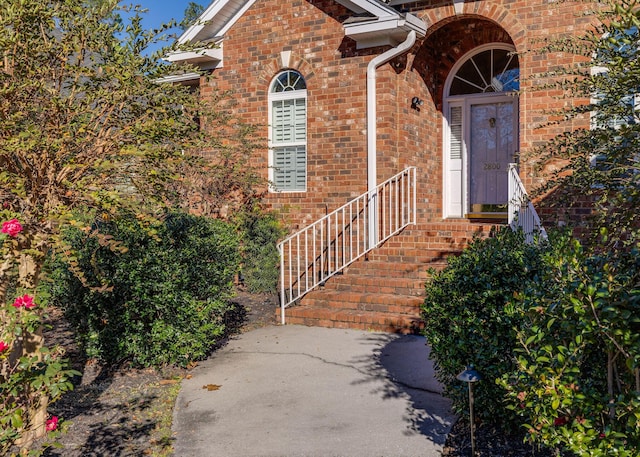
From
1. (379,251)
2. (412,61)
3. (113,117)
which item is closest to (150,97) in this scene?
(113,117)

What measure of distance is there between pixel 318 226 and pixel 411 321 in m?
3.53

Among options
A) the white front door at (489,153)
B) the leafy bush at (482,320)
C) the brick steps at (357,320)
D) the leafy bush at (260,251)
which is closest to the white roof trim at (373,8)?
the white front door at (489,153)

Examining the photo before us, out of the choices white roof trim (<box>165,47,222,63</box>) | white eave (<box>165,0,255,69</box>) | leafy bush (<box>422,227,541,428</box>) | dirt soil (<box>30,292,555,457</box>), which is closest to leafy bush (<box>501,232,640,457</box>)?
leafy bush (<box>422,227,541,428</box>)

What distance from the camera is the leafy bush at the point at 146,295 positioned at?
6.26 m

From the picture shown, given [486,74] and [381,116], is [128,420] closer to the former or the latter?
[381,116]

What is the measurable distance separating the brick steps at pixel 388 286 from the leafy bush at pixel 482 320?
3.47 m

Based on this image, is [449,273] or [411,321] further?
[411,321]

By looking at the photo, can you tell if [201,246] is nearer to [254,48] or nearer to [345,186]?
[345,186]

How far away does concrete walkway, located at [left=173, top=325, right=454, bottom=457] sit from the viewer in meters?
4.58

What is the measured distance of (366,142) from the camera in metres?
10.7

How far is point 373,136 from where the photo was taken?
10539mm

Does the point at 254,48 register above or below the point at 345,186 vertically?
above

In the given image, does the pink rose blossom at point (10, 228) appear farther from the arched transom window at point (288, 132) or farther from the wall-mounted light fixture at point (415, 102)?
the wall-mounted light fixture at point (415, 102)

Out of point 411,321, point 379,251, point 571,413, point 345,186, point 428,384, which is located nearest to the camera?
point 571,413
